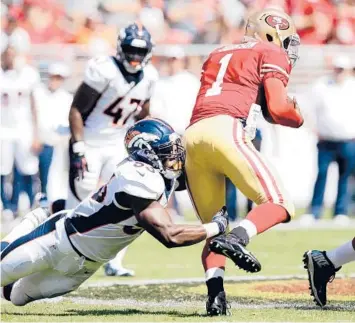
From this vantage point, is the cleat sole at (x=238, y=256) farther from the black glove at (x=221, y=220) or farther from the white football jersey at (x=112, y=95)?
the white football jersey at (x=112, y=95)

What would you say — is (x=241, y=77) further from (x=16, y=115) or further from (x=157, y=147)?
(x=16, y=115)

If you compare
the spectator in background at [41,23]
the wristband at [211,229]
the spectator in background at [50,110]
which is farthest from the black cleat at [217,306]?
the spectator in background at [41,23]

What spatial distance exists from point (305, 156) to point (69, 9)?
Answer: 13.1 feet

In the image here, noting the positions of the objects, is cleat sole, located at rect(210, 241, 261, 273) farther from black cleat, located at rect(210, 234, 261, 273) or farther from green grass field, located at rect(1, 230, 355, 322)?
green grass field, located at rect(1, 230, 355, 322)

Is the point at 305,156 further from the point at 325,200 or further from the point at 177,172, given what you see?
the point at 177,172

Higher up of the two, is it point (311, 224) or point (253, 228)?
point (253, 228)

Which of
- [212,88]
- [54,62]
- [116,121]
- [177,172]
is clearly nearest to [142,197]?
[177,172]

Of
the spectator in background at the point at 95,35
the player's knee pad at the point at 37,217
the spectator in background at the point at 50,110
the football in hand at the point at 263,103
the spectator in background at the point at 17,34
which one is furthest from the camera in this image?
the spectator in background at the point at 95,35

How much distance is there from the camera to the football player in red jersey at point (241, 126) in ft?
19.3

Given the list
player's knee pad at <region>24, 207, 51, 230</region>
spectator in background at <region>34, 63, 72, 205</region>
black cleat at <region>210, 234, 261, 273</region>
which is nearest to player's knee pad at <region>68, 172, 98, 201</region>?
player's knee pad at <region>24, 207, 51, 230</region>

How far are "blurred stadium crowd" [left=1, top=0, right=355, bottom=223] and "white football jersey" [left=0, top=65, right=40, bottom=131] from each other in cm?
3

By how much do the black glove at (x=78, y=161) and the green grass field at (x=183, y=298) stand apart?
0.80m

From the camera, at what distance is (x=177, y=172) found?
583 cm

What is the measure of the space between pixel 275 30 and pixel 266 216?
4.15 feet
